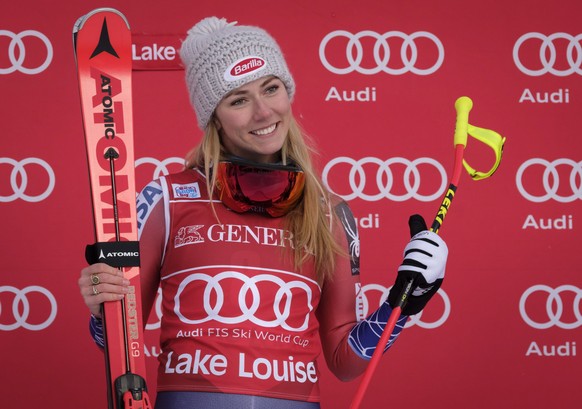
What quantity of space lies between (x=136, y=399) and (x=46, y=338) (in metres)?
1.53

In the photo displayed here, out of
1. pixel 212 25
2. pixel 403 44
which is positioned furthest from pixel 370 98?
pixel 212 25

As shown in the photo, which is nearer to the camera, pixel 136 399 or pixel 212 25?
pixel 136 399

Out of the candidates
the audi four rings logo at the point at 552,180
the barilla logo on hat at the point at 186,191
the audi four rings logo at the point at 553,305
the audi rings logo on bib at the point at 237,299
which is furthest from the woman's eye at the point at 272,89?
the audi four rings logo at the point at 553,305

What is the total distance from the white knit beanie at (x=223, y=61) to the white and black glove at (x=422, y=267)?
0.53 m

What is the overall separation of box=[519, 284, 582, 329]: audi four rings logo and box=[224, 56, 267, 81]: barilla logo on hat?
1.78 meters

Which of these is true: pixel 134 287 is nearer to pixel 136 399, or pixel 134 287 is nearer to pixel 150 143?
pixel 136 399

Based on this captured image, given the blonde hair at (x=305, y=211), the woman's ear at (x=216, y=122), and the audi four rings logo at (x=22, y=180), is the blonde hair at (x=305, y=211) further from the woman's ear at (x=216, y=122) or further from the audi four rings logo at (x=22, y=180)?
the audi four rings logo at (x=22, y=180)

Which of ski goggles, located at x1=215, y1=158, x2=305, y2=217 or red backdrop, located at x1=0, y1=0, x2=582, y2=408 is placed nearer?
ski goggles, located at x1=215, y1=158, x2=305, y2=217

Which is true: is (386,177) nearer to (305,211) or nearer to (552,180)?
(552,180)

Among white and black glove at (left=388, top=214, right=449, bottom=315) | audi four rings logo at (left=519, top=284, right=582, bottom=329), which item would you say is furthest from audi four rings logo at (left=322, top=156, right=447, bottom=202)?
white and black glove at (left=388, top=214, right=449, bottom=315)

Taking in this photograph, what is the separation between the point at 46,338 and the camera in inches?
135

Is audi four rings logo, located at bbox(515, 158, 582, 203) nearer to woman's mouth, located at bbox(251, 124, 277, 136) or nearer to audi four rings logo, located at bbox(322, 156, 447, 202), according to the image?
audi four rings logo, located at bbox(322, 156, 447, 202)

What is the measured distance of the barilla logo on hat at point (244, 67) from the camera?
217 cm

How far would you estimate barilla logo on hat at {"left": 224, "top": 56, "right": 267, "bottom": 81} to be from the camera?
217 cm
